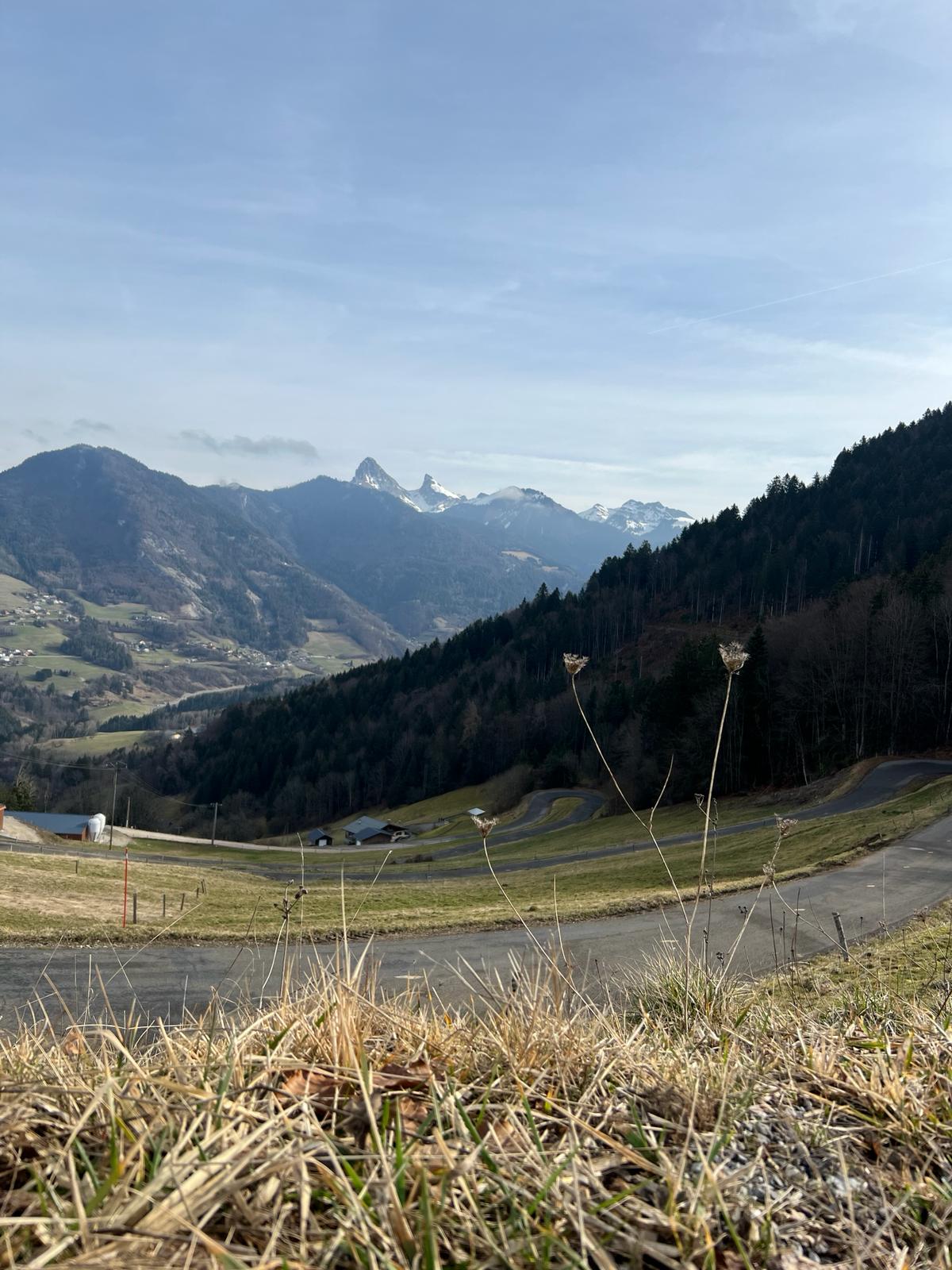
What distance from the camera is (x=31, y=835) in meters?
54.4

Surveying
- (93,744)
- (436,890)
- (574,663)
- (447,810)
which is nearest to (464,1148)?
(574,663)

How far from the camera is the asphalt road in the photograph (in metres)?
10.4

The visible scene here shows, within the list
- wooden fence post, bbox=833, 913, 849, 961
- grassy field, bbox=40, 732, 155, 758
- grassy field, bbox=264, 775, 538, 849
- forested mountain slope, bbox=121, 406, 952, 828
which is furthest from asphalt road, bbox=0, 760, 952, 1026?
grassy field, bbox=40, 732, 155, 758

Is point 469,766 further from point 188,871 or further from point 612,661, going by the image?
point 188,871

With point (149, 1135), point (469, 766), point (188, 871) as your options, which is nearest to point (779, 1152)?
point (149, 1135)

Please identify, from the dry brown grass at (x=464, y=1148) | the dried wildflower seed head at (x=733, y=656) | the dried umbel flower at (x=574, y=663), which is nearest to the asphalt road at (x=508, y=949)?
the dried umbel flower at (x=574, y=663)

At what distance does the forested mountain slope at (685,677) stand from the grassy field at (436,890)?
54.7 feet

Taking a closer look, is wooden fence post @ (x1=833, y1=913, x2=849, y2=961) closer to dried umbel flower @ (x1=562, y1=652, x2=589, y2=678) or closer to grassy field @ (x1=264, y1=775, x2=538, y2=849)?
dried umbel flower @ (x1=562, y1=652, x2=589, y2=678)

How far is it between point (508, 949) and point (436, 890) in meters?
17.2

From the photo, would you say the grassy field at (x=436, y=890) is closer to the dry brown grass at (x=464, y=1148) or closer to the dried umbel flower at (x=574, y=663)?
the dried umbel flower at (x=574, y=663)

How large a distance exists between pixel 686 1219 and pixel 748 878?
21100 mm

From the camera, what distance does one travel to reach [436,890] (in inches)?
1016

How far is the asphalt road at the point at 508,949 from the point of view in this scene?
34.3 feet

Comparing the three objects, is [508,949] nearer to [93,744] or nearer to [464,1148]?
[464,1148]
